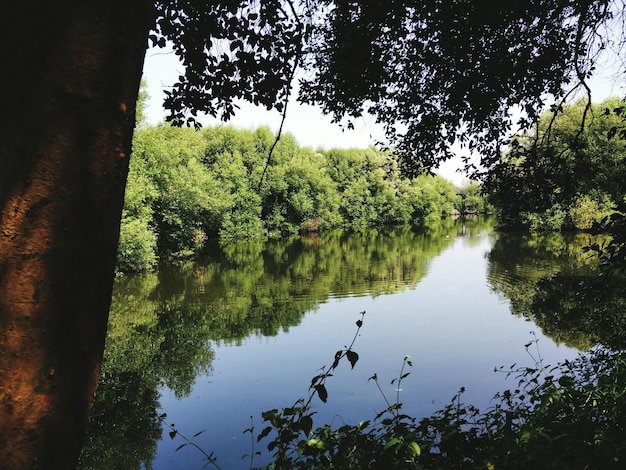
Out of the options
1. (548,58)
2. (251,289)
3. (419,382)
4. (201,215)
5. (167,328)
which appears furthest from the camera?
(201,215)

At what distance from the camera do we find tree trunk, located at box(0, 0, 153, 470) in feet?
2.93

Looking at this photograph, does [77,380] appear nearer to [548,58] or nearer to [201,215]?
[548,58]

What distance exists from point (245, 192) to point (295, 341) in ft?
123

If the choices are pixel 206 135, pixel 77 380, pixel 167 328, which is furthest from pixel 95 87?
pixel 206 135

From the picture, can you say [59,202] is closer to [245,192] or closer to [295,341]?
[295,341]

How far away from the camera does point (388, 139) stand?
7.40 m

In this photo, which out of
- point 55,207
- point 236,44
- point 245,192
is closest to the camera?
point 55,207

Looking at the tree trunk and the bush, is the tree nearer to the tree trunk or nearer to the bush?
the tree trunk

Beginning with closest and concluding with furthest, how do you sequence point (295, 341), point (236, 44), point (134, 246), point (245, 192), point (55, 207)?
point (55, 207), point (236, 44), point (295, 341), point (134, 246), point (245, 192)

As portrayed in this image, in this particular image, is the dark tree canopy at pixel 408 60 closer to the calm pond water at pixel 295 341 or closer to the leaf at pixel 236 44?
the leaf at pixel 236 44

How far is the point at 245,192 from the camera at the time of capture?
4947 cm

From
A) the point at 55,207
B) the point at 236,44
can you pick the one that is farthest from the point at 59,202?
the point at 236,44

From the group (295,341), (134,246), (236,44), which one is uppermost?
(236,44)

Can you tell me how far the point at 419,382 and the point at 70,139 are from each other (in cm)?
1065
